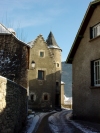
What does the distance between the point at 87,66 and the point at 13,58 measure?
7.69 m

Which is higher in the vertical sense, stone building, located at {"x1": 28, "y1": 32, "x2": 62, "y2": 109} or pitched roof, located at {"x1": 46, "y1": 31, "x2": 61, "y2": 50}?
pitched roof, located at {"x1": 46, "y1": 31, "x2": 61, "y2": 50}

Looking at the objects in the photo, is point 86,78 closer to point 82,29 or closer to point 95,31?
point 95,31


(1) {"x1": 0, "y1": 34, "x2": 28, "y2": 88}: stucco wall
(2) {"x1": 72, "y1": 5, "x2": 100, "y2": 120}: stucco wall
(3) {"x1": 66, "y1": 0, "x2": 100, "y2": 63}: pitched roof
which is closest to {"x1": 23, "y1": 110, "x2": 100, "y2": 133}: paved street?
(2) {"x1": 72, "y1": 5, "x2": 100, "y2": 120}: stucco wall

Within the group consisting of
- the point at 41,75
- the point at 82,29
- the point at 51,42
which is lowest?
the point at 41,75

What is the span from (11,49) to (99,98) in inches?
399

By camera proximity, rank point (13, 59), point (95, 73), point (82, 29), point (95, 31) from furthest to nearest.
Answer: point (13, 59) < point (82, 29) < point (95, 31) < point (95, 73)

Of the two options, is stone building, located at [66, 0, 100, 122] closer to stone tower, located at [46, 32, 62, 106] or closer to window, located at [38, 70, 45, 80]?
window, located at [38, 70, 45, 80]

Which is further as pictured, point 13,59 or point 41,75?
point 41,75

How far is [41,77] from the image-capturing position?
31.9 meters

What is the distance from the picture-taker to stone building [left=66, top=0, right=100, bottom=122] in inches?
555

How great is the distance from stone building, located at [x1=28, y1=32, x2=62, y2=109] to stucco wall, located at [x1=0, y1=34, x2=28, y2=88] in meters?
9.83

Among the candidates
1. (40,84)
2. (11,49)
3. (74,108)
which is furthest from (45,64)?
(74,108)

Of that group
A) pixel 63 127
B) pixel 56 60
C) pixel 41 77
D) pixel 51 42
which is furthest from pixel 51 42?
pixel 63 127

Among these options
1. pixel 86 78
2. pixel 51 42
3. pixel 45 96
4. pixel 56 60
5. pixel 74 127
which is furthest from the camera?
pixel 51 42
